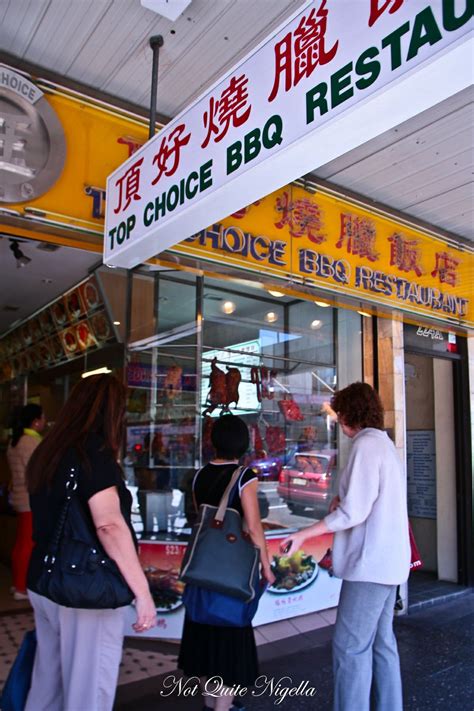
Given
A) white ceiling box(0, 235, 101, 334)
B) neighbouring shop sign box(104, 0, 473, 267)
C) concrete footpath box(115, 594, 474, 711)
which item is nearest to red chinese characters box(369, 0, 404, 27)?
neighbouring shop sign box(104, 0, 473, 267)

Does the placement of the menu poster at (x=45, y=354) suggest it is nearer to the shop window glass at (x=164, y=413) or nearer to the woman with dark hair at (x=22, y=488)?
the woman with dark hair at (x=22, y=488)

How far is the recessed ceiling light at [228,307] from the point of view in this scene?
5.31m

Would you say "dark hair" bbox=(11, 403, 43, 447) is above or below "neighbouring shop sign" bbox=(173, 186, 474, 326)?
below

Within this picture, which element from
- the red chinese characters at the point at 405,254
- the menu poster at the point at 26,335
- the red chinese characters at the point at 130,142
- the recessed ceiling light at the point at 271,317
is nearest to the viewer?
the red chinese characters at the point at 130,142

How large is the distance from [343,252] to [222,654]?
10.5 feet

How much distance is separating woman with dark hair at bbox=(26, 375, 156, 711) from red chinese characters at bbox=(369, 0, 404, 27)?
1538 millimetres

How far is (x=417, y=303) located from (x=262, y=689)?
135 inches

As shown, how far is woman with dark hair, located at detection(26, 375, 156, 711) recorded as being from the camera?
197 centimetres

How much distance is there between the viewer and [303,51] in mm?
1905

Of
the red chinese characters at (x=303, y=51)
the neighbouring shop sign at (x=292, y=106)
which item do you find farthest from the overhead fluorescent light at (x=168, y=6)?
the red chinese characters at (x=303, y=51)

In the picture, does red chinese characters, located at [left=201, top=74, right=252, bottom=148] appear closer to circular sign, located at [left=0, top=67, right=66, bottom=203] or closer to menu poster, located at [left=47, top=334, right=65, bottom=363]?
circular sign, located at [left=0, top=67, right=66, bottom=203]

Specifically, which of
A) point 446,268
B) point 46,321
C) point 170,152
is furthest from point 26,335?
point 170,152

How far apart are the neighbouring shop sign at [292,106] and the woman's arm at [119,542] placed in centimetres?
122

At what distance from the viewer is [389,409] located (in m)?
5.18
